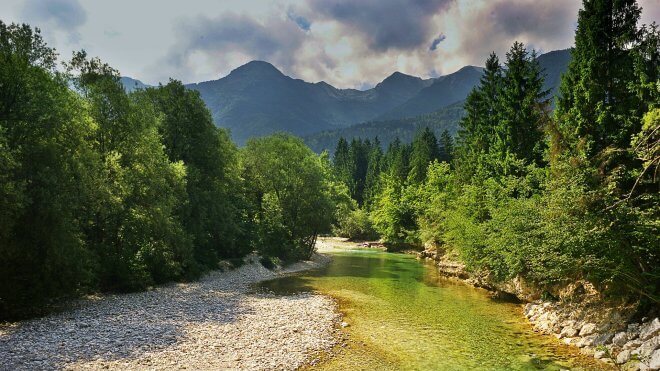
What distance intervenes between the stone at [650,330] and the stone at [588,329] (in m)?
2.16

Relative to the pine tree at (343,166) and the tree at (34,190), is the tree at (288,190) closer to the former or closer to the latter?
the tree at (34,190)

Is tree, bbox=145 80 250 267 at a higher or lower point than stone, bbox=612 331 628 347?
higher

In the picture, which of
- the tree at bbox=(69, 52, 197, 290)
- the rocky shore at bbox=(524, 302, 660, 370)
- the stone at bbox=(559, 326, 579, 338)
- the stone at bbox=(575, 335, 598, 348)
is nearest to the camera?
the rocky shore at bbox=(524, 302, 660, 370)

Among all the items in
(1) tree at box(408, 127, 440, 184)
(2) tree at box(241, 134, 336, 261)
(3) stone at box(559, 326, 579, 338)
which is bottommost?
(3) stone at box(559, 326, 579, 338)

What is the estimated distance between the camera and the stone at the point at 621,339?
16.2 metres

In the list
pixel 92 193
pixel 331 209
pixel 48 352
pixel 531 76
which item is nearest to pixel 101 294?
pixel 92 193

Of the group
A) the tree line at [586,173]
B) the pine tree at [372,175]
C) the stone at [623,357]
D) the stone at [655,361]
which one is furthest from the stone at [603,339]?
the pine tree at [372,175]

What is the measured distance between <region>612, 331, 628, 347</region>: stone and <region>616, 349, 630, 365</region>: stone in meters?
0.83

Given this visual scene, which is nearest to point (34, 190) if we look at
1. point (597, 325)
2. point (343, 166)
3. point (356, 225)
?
point (597, 325)

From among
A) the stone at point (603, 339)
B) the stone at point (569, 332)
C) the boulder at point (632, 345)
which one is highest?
the boulder at point (632, 345)

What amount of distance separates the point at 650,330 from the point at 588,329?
9.59ft

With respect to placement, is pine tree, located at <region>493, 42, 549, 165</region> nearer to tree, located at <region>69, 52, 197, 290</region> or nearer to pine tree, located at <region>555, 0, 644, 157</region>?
pine tree, located at <region>555, 0, 644, 157</region>

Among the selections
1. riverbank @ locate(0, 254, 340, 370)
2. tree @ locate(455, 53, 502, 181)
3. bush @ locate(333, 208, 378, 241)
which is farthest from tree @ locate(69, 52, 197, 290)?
bush @ locate(333, 208, 378, 241)

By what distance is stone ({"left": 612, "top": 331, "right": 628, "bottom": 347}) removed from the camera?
53.2 ft
